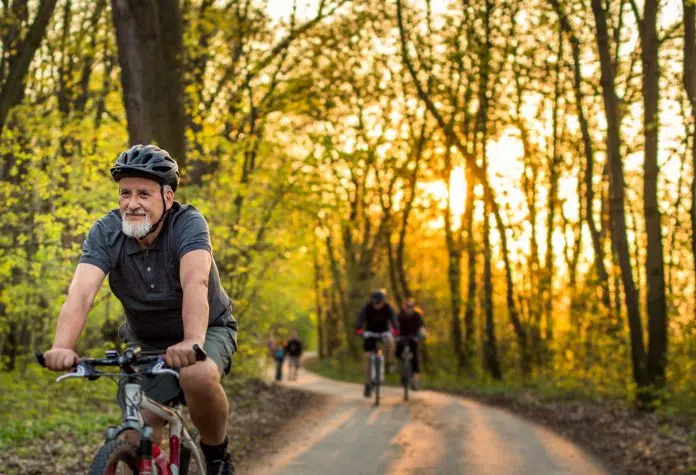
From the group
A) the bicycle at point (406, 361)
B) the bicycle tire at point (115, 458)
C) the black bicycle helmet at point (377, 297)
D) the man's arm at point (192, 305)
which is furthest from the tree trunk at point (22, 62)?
the bicycle at point (406, 361)

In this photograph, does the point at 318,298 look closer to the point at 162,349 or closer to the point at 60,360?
the point at 162,349

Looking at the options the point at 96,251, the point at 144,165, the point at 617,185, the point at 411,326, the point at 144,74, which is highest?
the point at 144,74

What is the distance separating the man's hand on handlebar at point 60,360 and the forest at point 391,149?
8.35 meters

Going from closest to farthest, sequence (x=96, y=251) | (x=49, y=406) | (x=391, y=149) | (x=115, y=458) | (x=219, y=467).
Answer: (x=115, y=458)
(x=96, y=251)
(x=219, y=467)
(x=49, y=406)
(x=391, y=149)

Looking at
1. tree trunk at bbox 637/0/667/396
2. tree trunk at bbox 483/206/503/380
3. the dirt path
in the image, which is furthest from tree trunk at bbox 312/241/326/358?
tree trunk at bbox 637/0/667/396

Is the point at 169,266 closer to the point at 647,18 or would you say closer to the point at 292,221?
the point at 647,18

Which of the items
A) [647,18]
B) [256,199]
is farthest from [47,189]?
[647,18]

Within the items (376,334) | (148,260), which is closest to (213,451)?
(148,260)

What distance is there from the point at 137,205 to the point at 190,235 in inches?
10.9

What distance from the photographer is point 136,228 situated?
15.7 feet

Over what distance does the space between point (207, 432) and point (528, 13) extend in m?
18.7

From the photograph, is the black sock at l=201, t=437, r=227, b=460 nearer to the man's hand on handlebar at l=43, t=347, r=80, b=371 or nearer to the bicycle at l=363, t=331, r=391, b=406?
the man's hand on handlebar at l=43, t=347, r=80, b=371

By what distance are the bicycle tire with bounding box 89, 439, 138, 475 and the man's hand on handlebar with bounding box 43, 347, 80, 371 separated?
356mm

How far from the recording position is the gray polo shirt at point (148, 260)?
487 cm
